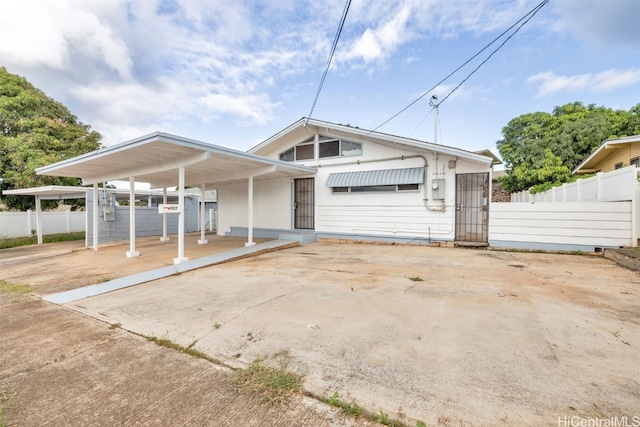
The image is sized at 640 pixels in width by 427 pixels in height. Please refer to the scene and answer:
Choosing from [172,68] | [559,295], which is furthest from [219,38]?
[559,295]

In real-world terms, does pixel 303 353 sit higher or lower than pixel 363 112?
lower

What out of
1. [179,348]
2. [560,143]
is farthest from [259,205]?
[560,143]

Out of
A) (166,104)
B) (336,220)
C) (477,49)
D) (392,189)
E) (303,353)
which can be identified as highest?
(166,104)

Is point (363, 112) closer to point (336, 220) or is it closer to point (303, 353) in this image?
point (336, 220)

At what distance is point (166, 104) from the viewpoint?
12984mm

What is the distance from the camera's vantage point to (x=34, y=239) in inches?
490

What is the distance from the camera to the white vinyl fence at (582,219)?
612 cm

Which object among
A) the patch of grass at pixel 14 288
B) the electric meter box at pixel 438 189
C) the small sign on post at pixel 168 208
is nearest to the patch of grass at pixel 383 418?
the patch of grass at pixel 14 288

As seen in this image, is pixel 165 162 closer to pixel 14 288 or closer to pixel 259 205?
pixel 14 288

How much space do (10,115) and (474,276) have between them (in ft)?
63.9

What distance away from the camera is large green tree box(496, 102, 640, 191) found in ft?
47.6

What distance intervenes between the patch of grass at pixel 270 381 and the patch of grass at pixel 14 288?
4.89 metres

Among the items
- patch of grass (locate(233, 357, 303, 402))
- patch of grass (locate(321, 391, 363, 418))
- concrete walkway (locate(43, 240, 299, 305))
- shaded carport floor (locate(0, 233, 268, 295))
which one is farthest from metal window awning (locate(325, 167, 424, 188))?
patch of grass (locate(321, 391, 363, 418))

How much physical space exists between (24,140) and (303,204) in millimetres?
13345
